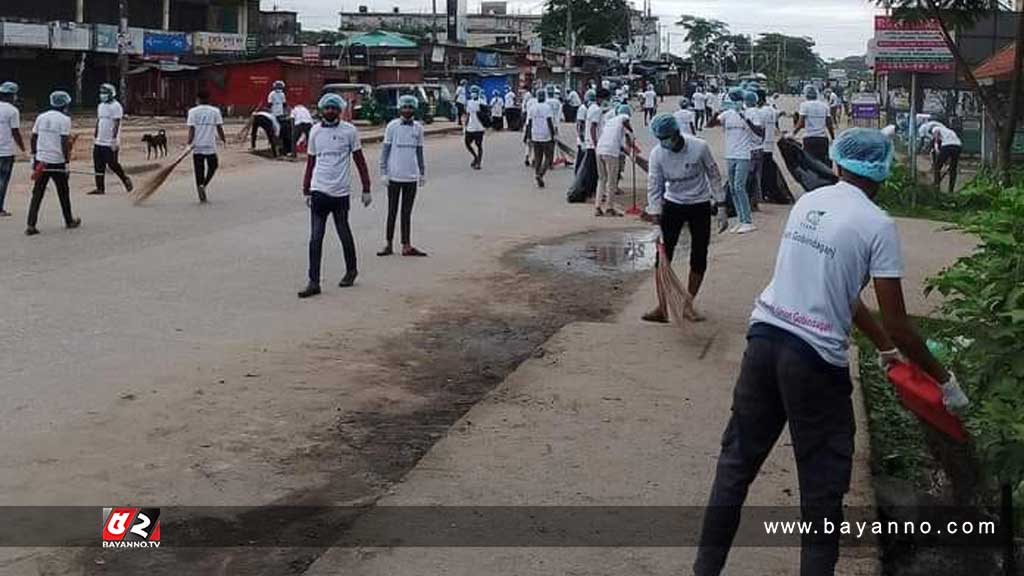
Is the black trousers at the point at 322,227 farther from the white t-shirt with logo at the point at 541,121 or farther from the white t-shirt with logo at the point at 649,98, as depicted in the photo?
the white t-shirt with logo at the point at 649,98

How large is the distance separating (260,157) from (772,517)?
968 inches

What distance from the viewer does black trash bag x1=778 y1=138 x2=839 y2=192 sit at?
16703 millimetres

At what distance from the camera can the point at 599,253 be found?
1415 cm

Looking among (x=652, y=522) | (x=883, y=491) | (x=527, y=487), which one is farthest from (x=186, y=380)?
(x=883, y=491)

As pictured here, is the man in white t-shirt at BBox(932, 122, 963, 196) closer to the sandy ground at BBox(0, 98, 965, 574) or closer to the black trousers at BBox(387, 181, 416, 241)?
the sandy ground at BBox(0, 98, 965, 574)

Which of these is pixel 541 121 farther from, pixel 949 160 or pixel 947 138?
pixel 949 160

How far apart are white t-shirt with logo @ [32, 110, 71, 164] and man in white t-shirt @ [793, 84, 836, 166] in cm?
1063

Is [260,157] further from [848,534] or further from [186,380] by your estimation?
[848,534]

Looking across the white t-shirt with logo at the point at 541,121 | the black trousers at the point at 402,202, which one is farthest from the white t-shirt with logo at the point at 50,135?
the white t-shirt with logo at the point at 541,121

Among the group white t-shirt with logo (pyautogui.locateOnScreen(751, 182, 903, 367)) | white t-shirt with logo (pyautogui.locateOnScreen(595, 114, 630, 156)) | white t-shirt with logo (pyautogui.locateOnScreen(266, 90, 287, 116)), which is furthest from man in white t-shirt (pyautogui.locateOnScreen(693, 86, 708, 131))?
white t-shirt with logo (pyautogui.locateOnScreen(751, 182, 903, 367))

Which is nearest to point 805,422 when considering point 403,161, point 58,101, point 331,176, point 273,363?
point 273,363

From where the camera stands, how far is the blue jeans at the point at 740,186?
15305 millimetres

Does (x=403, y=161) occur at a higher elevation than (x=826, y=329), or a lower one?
higher

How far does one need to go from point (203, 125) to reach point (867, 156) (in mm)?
14843
